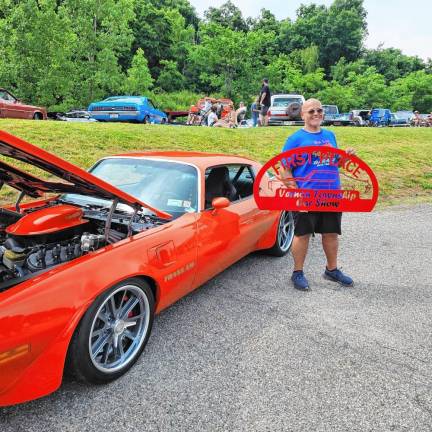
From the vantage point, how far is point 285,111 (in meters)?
17.9

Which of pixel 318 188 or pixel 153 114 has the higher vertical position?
pixel 153 114

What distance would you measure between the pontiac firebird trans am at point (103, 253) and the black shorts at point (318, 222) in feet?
1.59

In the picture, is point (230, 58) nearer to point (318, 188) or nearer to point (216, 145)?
point (216, 145)

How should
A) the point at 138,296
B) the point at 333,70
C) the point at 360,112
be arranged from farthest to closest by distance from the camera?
the point at 333,70
the point at 360,112
the point at 138,296

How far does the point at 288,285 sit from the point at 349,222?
285 cm

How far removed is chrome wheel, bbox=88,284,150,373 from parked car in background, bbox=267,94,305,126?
16.3 m

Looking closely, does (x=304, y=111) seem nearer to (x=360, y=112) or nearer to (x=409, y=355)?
(x=409, y=355)

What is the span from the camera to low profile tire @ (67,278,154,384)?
199 centimetres

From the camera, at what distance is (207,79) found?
123 feet

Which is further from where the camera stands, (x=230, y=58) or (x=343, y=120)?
(x=230, y=58)

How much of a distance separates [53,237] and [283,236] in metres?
2.70

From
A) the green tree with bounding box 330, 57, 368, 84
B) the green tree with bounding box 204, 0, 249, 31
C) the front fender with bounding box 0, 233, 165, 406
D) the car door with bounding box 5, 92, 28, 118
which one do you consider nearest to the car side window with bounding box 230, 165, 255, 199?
the front fender with bounding box 0, 233, 165, 406

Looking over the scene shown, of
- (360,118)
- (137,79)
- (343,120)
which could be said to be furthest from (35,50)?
(360,118)

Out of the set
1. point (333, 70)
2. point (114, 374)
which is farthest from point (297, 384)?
point (333, 70)
